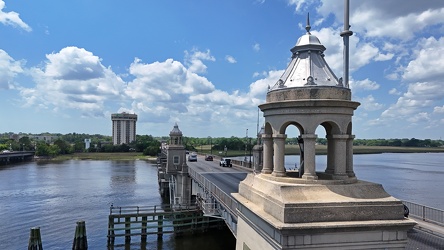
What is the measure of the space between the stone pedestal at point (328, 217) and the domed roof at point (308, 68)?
2570 millimetres

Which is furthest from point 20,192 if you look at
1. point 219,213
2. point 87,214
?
point 219,213

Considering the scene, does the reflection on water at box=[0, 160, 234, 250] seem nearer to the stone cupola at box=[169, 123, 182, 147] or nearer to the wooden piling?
the wooden piling

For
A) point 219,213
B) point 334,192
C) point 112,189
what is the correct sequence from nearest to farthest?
point 334,192
point 219,213
point 112,189

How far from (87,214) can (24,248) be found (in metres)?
12.5

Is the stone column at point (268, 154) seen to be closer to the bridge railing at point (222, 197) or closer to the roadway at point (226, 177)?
the bridge railing at point (222, 197)

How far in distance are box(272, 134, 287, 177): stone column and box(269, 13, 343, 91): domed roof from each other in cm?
137

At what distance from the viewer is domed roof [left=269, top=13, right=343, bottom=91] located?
9.27m

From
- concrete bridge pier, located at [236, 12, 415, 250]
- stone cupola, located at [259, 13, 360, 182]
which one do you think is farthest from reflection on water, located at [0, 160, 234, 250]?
stone cupola, located at [259, 13, 360, 182]

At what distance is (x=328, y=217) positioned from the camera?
26.1ft

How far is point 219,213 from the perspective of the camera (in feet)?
93.0

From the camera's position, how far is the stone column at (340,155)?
9.30 metres

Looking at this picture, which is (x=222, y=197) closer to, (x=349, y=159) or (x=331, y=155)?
(x=331, y=155)

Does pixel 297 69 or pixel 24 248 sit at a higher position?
pixel 297 69

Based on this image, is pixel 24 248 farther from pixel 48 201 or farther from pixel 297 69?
pixel 297 69
